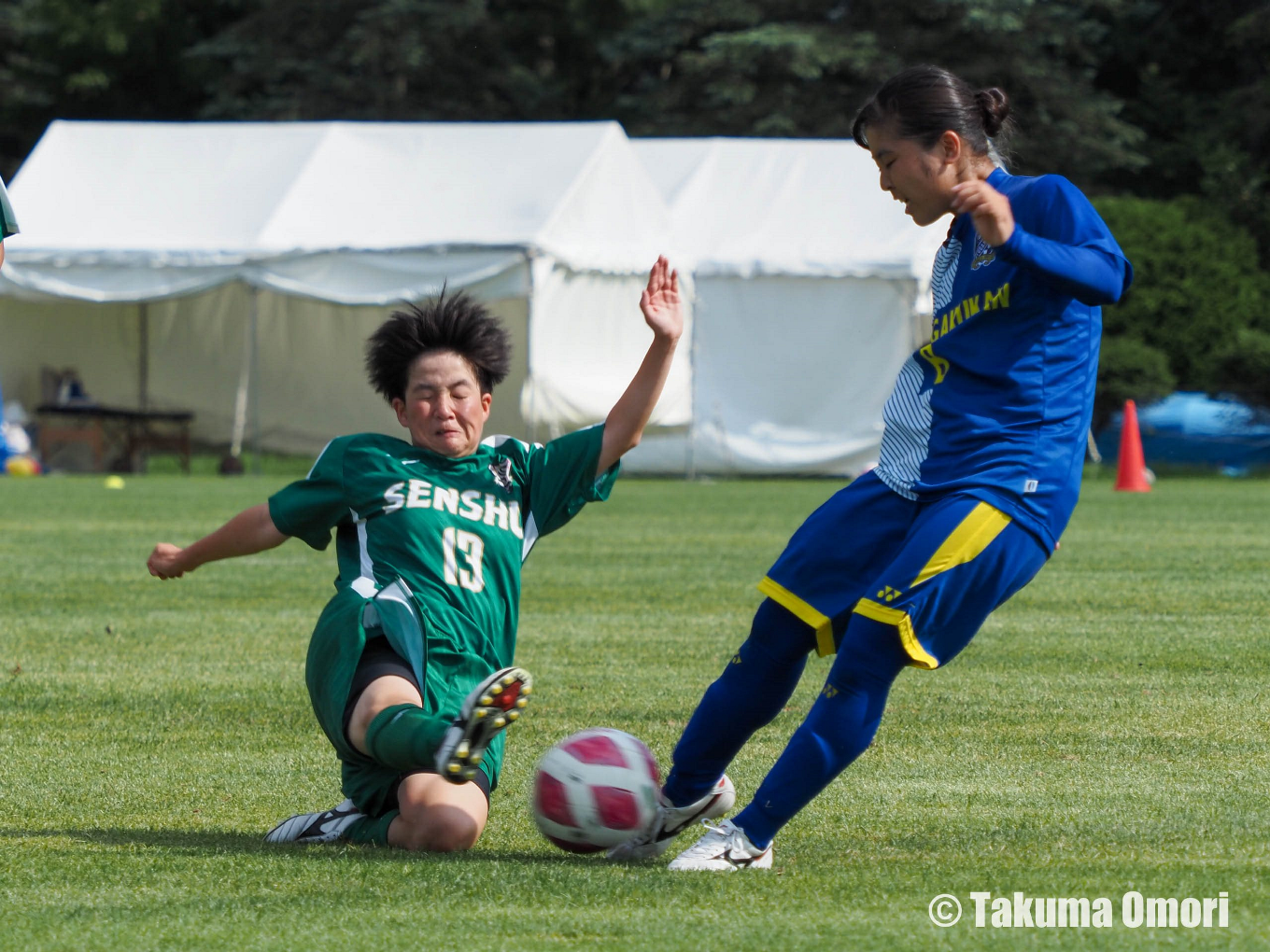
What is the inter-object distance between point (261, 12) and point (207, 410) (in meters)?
9.90

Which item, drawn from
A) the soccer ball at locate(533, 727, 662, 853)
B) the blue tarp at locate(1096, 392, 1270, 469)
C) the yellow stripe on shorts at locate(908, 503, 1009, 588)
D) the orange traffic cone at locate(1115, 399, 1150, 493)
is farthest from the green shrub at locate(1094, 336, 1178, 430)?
the yellow stripe on shorts at locate(908, 503, 1009, 588)

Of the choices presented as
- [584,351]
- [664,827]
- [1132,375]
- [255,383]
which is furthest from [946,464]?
[1132,375]

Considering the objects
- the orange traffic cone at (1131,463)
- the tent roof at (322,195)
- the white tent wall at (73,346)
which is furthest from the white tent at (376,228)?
the orange traffic cone at (1131,463)

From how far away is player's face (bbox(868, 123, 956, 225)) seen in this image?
368 centimetres

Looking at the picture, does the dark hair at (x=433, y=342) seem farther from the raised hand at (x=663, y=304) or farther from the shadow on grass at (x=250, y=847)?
the shadow on grass at (x=250, y=847)

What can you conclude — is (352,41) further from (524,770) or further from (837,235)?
(524,770)

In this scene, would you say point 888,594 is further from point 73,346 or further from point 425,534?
point 73,346

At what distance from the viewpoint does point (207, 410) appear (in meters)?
24.2

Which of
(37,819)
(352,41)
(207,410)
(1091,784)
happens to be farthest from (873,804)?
(352,41)

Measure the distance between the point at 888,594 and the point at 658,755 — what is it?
5.22 feet

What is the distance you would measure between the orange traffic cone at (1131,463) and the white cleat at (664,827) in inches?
574

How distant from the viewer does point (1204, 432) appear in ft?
72.9

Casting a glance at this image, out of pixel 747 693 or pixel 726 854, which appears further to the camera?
pixel 747 693

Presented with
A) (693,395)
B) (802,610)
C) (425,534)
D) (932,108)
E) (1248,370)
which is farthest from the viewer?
(1248,370)
